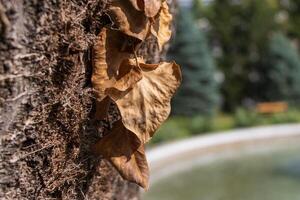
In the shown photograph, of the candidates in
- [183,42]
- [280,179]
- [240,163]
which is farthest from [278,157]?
[183,42]

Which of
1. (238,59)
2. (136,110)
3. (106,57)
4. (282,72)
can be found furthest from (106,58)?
(238,59)

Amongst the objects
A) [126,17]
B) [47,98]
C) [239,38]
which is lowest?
[239,38]

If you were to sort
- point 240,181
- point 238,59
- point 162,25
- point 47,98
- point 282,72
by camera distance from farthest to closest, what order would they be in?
point 238,59 → point 282,72 → point 240,181 → point 162,25 → point 47,98

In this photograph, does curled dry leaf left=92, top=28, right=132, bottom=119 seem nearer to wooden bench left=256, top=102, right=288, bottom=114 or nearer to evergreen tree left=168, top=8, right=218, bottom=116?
evergreen tree left=168, top=8, right=218, bottom=116

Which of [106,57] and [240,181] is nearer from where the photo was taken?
[106,57]

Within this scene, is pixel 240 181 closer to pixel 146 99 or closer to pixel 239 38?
pixel 239 38

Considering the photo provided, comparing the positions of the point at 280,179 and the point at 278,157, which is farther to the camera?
the point at 278,157

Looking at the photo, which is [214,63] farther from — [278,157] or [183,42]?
[278,157]
